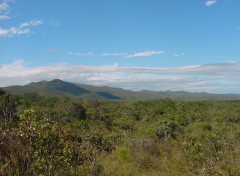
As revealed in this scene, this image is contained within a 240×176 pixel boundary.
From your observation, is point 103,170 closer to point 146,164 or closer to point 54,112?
point 146,164

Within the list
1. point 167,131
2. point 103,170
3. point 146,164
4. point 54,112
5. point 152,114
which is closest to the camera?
point 103,170

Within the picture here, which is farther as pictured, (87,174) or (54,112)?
(54,112)

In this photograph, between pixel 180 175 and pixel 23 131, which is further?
pixel 180 175

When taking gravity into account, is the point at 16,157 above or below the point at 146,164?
above

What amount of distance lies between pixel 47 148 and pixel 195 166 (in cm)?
498

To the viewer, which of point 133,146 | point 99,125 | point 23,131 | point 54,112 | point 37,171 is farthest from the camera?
point 54,112

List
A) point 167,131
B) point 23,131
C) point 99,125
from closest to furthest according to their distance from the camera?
point 23,131 → point 167,131 → point 99,125

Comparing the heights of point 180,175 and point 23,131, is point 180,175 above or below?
below

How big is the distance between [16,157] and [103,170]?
3.95m

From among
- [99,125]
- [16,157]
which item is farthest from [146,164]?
[99,125]

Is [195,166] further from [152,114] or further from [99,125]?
[152,114]

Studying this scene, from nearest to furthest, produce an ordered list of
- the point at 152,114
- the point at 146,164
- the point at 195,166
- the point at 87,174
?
1. the point at 87,174
2. the point at 195,166
3. the point at 146,164
4. the point at 152,114

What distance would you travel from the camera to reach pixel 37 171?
6715mm

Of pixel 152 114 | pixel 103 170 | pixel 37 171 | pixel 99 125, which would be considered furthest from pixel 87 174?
pixel 152 114
